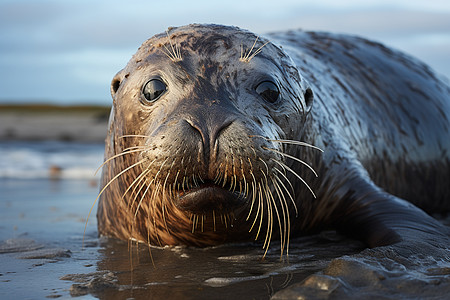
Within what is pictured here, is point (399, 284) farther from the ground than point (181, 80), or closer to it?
closer to it

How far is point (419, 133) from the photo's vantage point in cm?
603

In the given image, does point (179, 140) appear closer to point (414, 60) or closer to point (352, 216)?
point (352, 216)

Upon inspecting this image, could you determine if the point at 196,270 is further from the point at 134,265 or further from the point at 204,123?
the point at 204,123

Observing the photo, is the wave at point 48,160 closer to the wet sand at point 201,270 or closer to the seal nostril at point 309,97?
the wet sand at point 201,270

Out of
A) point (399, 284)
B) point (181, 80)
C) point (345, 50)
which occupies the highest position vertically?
point (345, 50)

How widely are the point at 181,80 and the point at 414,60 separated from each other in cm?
406

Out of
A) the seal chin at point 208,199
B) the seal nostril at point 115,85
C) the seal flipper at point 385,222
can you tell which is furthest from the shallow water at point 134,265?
the seal nostril at point 115,85

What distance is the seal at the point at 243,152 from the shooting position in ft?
10.6

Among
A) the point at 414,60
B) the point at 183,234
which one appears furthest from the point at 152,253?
the point at 414,60

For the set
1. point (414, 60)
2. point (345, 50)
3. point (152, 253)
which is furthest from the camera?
point (414, 60)

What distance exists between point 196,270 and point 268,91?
1.07m

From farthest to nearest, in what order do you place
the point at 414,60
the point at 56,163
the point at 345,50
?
the point at 56,163
the point at 414,60
the point at 345,50

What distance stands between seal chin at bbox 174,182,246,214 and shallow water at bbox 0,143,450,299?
324 mm

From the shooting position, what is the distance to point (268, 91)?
3.78 metres
